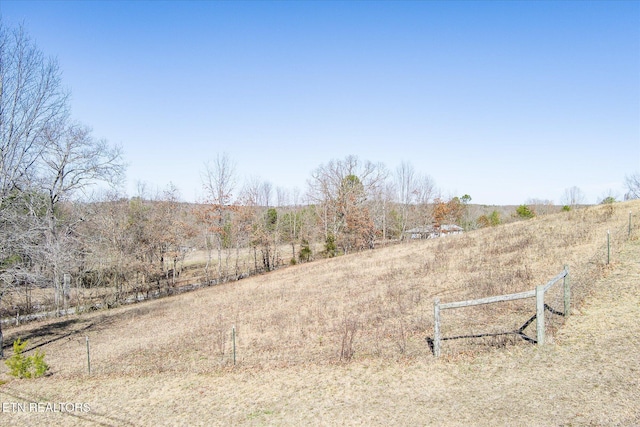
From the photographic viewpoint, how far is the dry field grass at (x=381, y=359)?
776 cm

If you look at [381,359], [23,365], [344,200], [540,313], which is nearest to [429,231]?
[344,200]

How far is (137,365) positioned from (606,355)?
14570 millimetres

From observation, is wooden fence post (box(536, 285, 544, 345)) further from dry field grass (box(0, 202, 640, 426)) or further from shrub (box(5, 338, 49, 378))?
shrub (box(5, 338, 49, 378))

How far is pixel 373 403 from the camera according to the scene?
8305 millimetres

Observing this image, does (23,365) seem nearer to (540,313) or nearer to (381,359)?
(381,359)

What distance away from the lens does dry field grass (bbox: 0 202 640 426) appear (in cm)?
776

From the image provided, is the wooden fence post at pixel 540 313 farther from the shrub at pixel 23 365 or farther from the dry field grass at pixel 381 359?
the shrub at pixel 23 365

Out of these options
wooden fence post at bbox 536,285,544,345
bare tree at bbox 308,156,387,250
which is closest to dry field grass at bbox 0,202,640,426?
wooden fence post at bbox 536,285,544,345

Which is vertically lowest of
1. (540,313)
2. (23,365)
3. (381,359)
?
(23,365)

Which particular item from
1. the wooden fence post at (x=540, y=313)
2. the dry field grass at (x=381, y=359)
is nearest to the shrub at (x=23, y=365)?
the dry field grass at (x=381, y=359)

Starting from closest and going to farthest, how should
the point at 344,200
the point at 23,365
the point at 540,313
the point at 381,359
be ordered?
the point at 540,313 < the point at 381,359 < the point at 23,365 < the point at 344,200

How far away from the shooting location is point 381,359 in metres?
10.7

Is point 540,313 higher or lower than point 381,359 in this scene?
higher

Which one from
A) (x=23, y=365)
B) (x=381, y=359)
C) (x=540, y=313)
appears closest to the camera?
(x=540, y=313)
